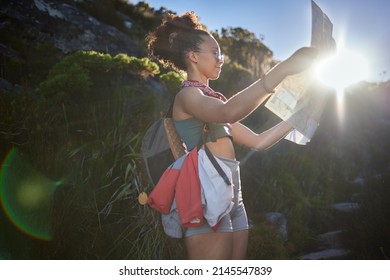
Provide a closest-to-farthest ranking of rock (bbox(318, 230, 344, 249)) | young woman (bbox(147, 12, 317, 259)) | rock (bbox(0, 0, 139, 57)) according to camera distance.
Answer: young woman (bbox(147, 12, 317, 259))
rock (bbox(318, 230, 344, 249))
rock (bbox(0, 0, 139, 57))

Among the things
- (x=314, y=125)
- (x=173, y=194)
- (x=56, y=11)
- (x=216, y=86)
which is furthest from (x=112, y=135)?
(x=56, y=11)

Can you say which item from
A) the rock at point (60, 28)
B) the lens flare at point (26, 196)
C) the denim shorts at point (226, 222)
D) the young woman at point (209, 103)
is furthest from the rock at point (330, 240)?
the rock at point (60, 28)

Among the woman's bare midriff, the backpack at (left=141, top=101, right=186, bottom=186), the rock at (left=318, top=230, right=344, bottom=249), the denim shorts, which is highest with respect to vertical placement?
the woman's bare midriff

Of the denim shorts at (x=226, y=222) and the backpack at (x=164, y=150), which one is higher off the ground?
the backpack at (x=164, y=150)

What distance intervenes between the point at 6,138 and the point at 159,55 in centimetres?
166

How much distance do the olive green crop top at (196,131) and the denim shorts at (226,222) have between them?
0.12 metres

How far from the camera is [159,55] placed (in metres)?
2.38

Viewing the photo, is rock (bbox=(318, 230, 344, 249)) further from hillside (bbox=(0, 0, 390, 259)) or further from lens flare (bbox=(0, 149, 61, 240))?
lens flare (bbox=(0, 149, 61, 240))

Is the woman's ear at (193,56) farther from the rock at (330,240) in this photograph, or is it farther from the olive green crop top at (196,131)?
the rock at (330,240)

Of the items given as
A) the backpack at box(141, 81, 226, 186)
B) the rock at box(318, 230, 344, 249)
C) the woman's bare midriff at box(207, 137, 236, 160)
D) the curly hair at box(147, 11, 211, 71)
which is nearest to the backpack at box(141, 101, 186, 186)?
the backpack at box(141, 81, 226, 186)

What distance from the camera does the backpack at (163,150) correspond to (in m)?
2.15

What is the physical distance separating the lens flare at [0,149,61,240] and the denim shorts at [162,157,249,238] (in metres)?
1.26

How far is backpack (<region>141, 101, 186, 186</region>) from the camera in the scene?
215cm
